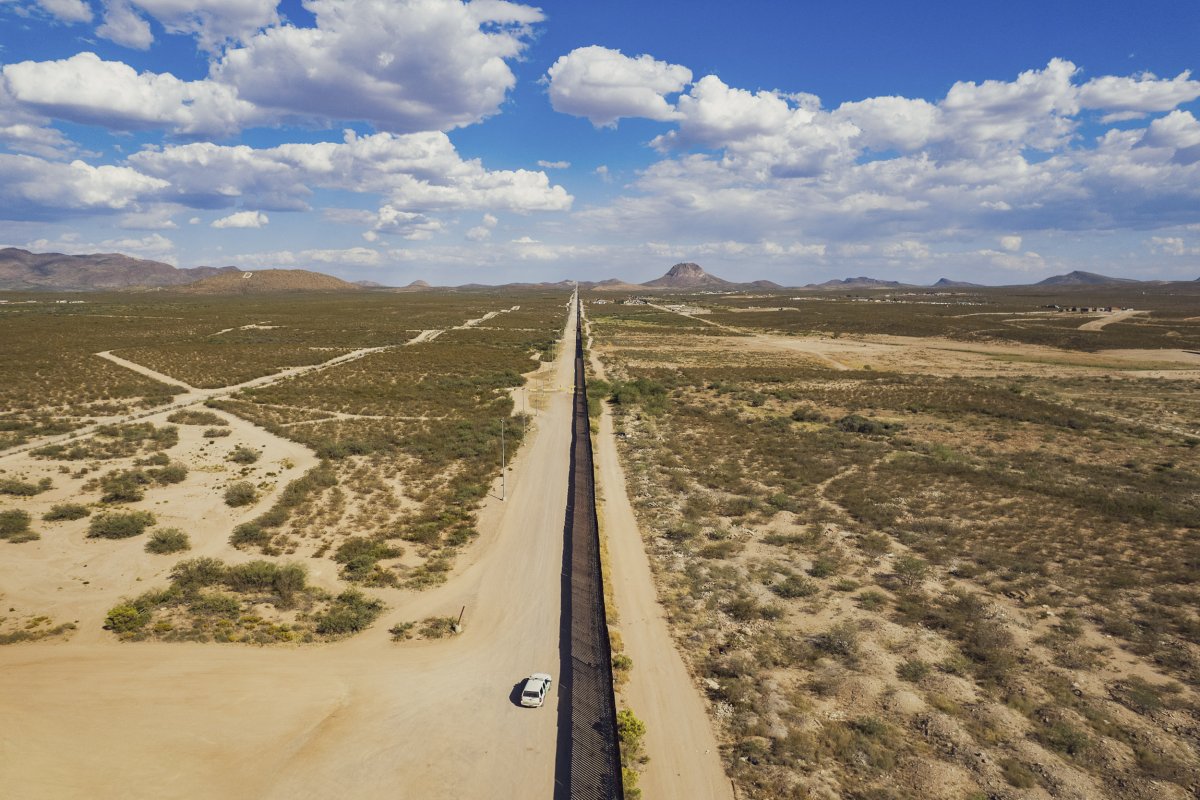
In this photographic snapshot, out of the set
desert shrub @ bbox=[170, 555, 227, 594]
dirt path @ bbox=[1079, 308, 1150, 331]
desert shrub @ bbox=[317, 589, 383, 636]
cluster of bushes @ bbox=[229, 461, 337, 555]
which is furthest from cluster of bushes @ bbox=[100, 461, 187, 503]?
dirt path @ bbox=[1079, 308, 1150, 331]

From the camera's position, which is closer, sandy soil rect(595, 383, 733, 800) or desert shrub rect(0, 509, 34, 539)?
sandy soil rect(595, 383, 733, 800)

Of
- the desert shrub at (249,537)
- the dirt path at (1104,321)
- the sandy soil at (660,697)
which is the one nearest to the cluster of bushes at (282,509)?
the desert shrub at (249,537)

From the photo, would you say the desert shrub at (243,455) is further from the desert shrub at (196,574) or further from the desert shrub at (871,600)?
the desert shrub at (871,600)

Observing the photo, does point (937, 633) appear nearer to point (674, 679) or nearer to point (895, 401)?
point (674, 679)

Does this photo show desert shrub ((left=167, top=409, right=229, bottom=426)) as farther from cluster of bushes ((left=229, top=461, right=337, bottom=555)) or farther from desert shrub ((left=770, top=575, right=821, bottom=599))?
desert shrub ((left=770, top=575, right=821, bottom=599))

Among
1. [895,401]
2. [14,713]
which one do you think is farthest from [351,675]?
[895,401]

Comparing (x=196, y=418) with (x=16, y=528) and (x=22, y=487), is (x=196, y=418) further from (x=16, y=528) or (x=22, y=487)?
(x=16, y=528)
